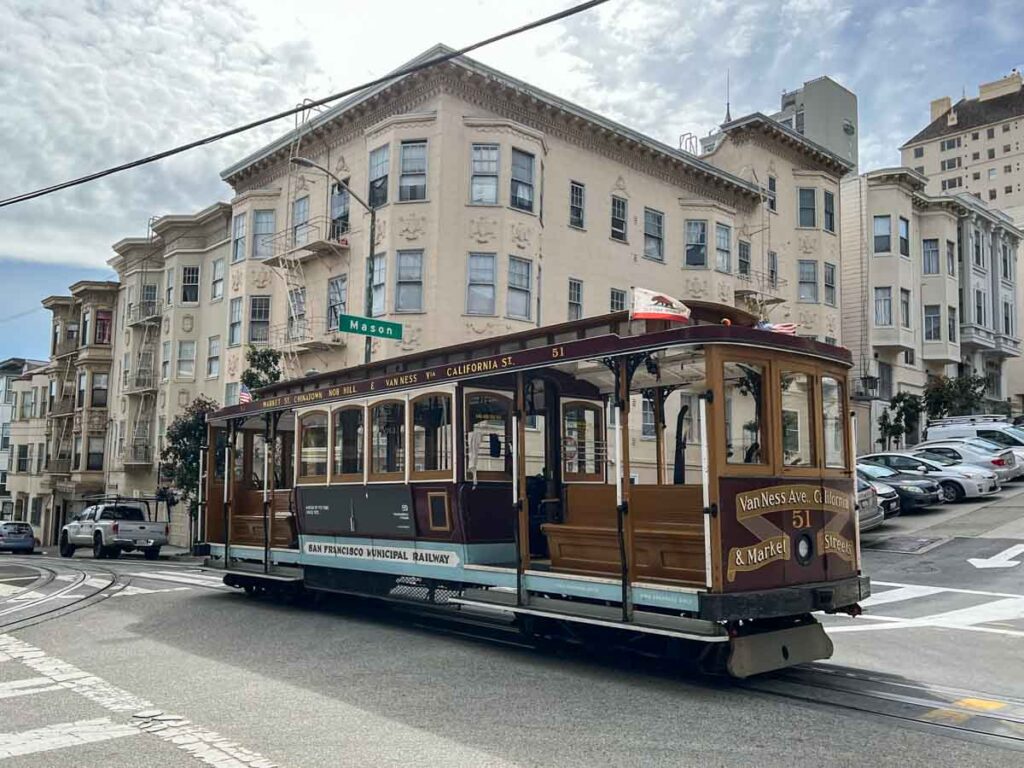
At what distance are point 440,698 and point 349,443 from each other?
5.13m

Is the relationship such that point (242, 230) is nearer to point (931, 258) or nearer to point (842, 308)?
point (842, 308)

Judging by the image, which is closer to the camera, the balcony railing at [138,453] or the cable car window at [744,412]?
the cable car window at [744,412]

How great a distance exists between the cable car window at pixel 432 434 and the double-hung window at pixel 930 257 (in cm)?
3896

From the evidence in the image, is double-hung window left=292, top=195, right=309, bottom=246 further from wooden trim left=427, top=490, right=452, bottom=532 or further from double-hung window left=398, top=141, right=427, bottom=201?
wooden trim left=427, top=490, right=452, bottom=532

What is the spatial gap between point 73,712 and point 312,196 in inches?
940

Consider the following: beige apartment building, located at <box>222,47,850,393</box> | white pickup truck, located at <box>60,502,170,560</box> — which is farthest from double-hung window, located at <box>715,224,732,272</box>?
white pickup truck, located at <box>60,502,170,560</box>

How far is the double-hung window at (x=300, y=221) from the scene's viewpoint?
1147 inches

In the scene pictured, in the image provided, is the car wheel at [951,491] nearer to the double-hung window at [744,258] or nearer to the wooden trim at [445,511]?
the double-hung window at [744,258]

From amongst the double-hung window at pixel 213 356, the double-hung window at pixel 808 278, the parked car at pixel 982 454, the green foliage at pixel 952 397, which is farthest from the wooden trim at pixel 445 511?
the green foliage at pixel 952 397

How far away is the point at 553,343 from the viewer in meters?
9.66

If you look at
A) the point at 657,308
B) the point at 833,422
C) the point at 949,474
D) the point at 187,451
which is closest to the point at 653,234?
the point at 949,474

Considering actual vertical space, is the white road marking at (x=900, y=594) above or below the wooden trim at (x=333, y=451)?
below

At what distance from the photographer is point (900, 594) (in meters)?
14.4

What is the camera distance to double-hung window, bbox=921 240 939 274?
144ft
